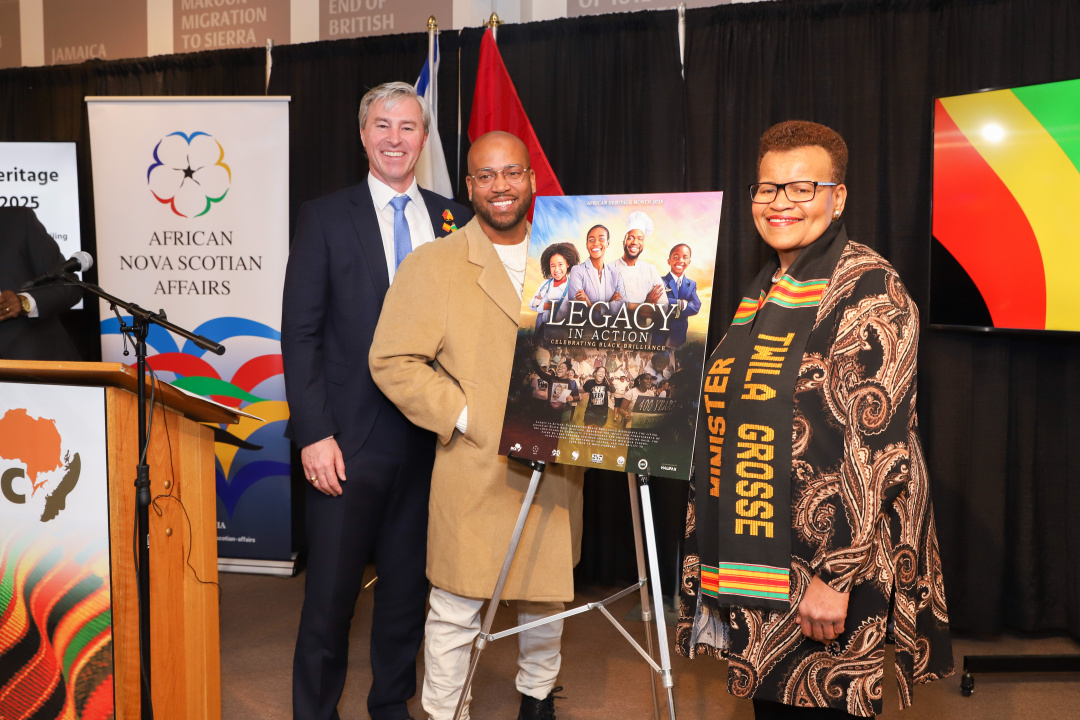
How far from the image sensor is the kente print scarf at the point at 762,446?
1541 mm

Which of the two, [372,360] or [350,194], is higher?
[350,194]

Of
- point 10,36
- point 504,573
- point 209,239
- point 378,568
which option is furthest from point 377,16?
point 504,573

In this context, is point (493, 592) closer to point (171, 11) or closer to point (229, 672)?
point (229, 672)

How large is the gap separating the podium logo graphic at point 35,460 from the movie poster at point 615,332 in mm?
1024

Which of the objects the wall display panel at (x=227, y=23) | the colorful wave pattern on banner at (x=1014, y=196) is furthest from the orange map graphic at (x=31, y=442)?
the wall display panel at (x=227, y=23)

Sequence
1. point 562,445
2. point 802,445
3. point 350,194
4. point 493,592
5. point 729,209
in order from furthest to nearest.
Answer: point 729,209 < point 350,194 < point 493,592 < point 562,445 < point 802,445

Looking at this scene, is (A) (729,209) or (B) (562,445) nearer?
(B) (562,445)

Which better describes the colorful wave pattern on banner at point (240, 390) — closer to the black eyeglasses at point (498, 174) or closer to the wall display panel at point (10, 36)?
the black eyeglasses at point (498, 174)

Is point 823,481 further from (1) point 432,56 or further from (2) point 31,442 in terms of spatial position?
(1) point 432,56

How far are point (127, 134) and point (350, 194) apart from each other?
2225 mm

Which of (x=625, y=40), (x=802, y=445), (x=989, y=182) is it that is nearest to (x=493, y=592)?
(x=802, y=445)

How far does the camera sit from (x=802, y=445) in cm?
154

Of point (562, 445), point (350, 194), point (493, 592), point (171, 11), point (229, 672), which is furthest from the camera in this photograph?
point (171, 11)

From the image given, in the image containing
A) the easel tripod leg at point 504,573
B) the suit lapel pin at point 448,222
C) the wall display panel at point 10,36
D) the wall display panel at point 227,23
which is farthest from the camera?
the wall display panel at point 10,36
